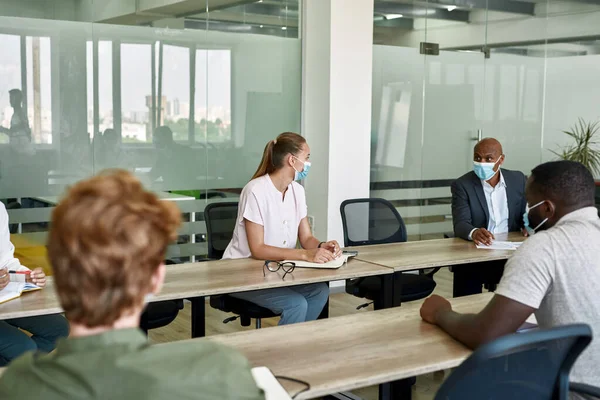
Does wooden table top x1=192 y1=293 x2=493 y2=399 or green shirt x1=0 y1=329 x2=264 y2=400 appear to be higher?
green shirt x1=0 y1=329 x2=264 y2=400

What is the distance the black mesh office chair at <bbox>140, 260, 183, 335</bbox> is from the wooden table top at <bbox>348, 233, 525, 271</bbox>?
1.00 m

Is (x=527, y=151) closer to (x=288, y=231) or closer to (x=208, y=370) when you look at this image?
(x=288, y=231)

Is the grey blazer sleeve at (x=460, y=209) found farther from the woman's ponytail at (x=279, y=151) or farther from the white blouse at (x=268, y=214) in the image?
the woman's ponytail at (x=279, y=151)

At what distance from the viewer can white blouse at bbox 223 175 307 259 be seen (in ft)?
12.5

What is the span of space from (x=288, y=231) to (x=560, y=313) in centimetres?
199

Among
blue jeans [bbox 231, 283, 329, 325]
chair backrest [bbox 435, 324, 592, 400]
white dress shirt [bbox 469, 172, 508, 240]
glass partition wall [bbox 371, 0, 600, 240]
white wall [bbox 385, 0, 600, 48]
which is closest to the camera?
chair backrest [bbox 435, 324, 592, 400]

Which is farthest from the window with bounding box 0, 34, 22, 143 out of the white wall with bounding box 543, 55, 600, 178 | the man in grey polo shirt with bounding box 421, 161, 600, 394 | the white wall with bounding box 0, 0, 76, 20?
the white wall with bounding box 543, 55, 600, 178

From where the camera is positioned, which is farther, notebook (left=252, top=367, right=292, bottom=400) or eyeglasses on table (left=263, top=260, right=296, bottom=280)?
eyeglasses on table (left=263, top=260, right=296, bottom=280)

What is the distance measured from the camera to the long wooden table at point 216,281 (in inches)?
110

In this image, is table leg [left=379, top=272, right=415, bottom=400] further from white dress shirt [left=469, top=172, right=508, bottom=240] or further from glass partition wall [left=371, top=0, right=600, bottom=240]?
glass partition wall [left=371, top=0, right=600, bottom=240]

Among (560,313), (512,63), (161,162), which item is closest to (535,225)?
(560,313)

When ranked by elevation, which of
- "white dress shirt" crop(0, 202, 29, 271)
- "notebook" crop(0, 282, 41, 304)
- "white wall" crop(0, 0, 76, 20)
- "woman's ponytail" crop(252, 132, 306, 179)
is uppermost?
"white wall" crop(0, 0, 76, 20)

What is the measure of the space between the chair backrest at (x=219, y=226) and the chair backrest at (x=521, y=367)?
256 centimetres

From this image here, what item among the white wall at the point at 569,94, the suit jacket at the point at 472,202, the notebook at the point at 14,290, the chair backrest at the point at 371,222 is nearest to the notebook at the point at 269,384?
the notebook at the point at 14,290
